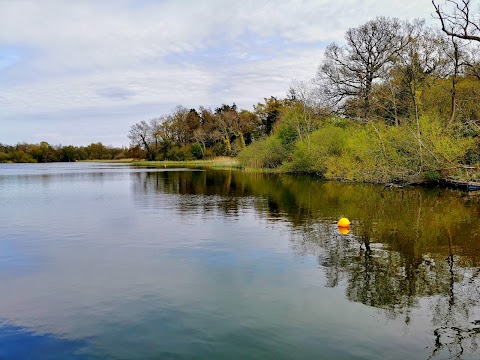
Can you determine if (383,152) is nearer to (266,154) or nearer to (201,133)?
(266,154)

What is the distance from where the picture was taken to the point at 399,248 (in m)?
12.9

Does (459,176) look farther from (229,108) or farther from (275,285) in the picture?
(229,108)

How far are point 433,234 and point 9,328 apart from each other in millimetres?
13038

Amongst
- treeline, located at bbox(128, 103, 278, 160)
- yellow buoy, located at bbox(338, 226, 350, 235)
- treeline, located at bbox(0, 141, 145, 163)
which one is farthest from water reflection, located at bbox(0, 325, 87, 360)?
treeline, located at bbox(0, 141, 145, 163)

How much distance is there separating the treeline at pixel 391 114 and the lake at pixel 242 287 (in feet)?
34.5

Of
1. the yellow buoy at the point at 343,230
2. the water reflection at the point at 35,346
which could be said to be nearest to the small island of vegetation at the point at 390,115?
the yellow buoy at the point at 343,230

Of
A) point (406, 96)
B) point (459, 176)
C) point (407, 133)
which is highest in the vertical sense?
point (406, 96)

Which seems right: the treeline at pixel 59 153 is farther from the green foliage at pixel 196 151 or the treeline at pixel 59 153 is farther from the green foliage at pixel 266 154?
the green foliage at pixel 266 154

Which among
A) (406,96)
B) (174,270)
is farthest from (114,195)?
(406,96)

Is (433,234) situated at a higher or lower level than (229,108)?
lower

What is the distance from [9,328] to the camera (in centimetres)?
760

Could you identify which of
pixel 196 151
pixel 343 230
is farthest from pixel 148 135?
pixel 343 230

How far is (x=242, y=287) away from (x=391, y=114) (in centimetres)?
3282

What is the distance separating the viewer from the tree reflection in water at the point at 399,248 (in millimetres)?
8070
